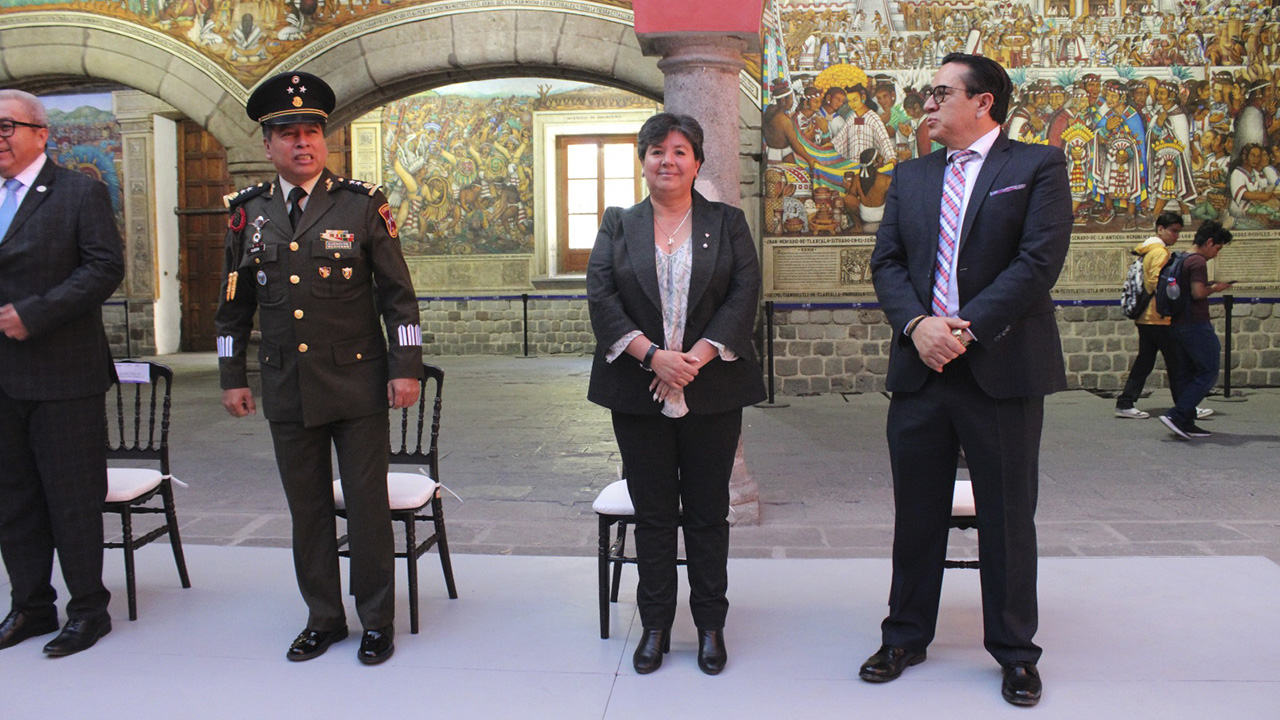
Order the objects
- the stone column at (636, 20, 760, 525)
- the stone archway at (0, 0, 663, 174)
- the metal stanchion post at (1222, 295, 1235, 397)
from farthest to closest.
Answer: the stone archway at (0, 0, 663, 174), the metal stanchion post at (1222, 295, 1235, 397), the stone column at (636, 20, 760, 525)

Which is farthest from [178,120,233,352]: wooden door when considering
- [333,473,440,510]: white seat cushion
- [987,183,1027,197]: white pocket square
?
[987,183,1027,197]: white pocket square

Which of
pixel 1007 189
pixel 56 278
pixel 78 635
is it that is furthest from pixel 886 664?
pixel 56 278

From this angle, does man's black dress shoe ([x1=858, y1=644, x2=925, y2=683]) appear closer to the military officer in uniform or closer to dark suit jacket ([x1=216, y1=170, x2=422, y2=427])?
the military officer in uniform

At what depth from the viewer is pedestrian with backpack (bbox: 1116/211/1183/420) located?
6.96m

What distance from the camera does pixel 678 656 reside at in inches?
113

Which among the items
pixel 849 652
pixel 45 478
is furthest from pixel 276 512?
pixel 849 652

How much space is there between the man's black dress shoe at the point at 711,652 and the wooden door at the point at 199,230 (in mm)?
12554

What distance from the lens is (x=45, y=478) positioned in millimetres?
2973

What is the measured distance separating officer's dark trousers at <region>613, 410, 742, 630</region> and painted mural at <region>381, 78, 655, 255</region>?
11.1 meters

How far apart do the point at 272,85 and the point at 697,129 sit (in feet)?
3.78

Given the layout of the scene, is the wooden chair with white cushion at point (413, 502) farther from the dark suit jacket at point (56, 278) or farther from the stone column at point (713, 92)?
the stone column at point (713, 92)

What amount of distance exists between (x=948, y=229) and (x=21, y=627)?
2879 mm

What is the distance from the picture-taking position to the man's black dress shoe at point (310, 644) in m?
2.87

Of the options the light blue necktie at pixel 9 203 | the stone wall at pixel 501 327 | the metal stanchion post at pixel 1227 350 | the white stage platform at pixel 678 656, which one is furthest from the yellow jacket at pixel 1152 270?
the stone wall at pixel 501 327
